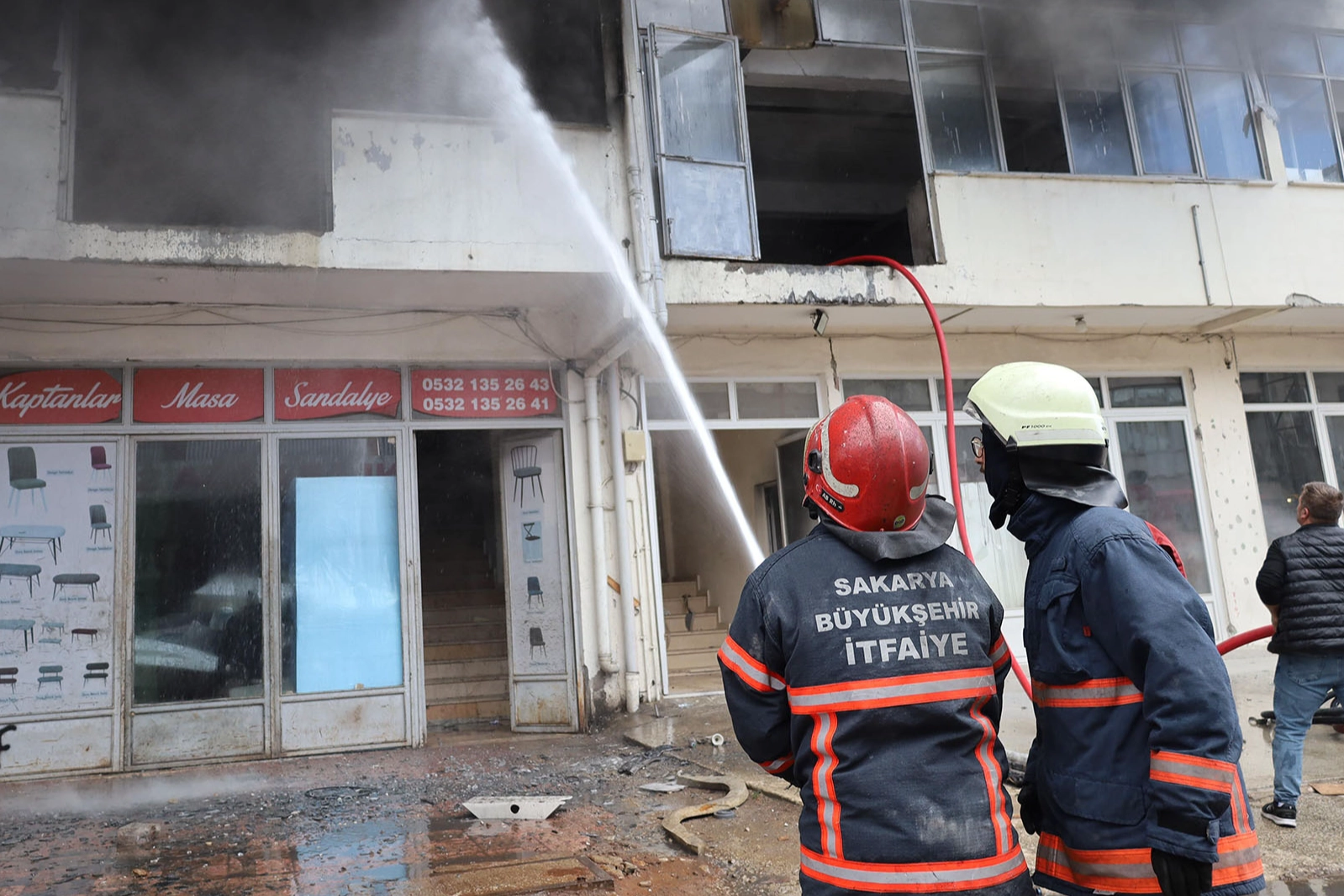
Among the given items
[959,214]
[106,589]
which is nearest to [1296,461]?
[959,214]

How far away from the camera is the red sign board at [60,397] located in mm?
7391

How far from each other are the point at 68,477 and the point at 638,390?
187 inches

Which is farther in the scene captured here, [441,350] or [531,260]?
[441,350]

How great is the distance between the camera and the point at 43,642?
726 cm

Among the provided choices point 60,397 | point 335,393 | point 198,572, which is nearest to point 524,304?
point 335,393

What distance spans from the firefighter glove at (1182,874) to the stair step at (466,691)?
8307 mm

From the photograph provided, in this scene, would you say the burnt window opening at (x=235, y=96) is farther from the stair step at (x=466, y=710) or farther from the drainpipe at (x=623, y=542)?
the stair step at (x=466, y=710)

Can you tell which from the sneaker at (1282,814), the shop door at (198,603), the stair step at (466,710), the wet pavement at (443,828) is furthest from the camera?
the stair step at (466,710)

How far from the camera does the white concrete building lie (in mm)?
7070

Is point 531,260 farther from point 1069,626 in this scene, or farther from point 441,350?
point 1069,626

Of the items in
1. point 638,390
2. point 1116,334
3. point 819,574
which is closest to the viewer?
point 819,574

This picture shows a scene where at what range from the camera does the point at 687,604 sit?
11945 mm

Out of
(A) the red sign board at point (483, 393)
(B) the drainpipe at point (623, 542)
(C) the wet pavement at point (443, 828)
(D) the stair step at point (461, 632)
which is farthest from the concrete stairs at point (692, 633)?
(A) the red sign board at point (483, 393)

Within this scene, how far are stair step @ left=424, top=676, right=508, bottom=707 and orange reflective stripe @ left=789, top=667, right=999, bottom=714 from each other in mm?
8113
